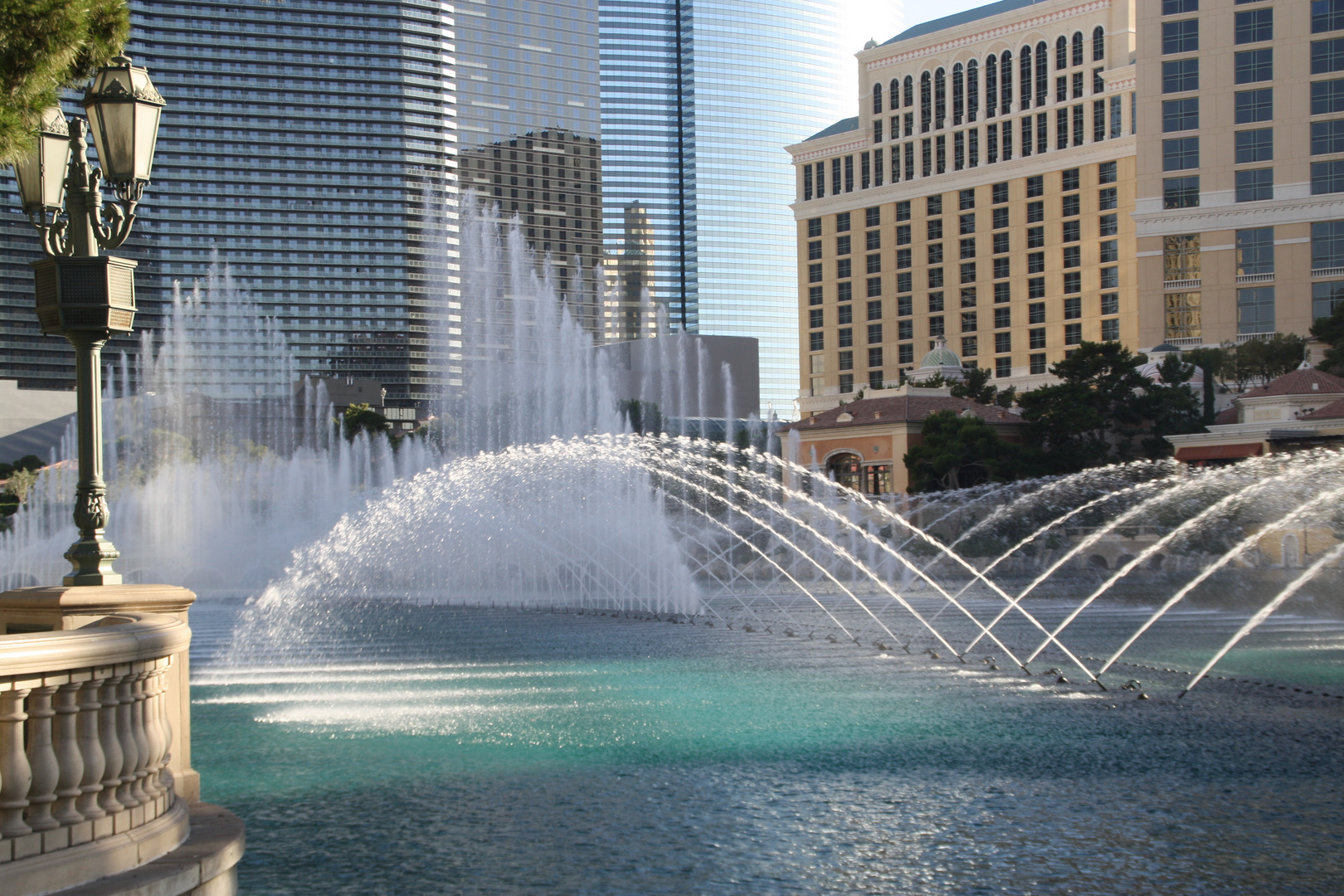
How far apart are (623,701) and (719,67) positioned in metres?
150

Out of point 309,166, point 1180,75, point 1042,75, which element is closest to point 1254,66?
point 1180,75

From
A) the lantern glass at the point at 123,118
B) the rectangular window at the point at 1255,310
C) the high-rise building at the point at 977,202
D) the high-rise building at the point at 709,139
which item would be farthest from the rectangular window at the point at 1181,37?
the high-rise building at the point at 709,139

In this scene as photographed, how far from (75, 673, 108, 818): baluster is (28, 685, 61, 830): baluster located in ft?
0.53

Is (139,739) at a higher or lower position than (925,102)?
lower

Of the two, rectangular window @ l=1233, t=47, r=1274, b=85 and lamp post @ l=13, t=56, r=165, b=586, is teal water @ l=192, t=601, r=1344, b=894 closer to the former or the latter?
lamp post @ l=13, t=56, r=165, b=586

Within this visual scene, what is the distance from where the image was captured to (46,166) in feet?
27.2

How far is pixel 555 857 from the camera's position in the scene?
8.48 metres

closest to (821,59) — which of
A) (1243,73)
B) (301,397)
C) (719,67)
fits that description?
(719,67)

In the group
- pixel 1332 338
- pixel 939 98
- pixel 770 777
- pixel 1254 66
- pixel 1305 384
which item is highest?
pixel 939 98

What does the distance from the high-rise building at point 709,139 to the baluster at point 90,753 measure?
495 feet

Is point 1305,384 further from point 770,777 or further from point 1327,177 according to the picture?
point 770,777

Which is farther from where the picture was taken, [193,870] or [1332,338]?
[1332,338]

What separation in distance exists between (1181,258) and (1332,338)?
559 inches

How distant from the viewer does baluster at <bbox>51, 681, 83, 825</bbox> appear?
16.5ft
